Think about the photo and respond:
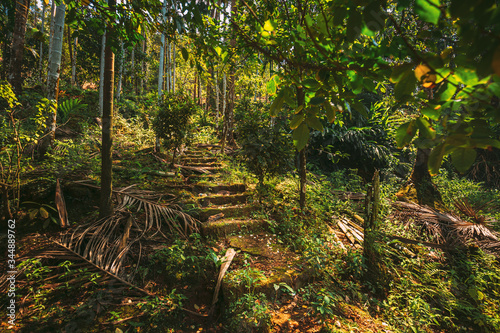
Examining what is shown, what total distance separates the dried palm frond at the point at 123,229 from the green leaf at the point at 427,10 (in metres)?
3.05

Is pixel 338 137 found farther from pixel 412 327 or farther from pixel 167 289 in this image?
pixel 167 289

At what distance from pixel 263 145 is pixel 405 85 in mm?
3259

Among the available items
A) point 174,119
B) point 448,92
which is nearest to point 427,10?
point 448,92

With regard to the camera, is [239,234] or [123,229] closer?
[123,229]

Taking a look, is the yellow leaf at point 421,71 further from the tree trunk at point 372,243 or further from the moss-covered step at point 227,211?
the moss-covered step at point 227,211

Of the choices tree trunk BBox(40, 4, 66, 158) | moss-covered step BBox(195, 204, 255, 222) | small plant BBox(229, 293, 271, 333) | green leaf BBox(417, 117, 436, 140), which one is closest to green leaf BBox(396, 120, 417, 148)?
green leaf BBox(417, 117, 436, 140)

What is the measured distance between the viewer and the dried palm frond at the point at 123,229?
2.43 m

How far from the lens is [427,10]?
574mm

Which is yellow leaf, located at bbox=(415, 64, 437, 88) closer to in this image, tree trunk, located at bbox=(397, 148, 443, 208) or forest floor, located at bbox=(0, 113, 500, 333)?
forest floor, located at bbox=(0, 113, 500, 333)

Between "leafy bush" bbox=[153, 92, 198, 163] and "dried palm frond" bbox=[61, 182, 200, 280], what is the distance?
2.43 metres

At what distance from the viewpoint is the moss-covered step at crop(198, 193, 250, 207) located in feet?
14.0

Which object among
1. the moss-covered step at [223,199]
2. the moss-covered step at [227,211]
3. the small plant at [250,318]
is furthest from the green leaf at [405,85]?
the moss-covered step at [223,199]

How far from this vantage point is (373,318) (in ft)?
8.09

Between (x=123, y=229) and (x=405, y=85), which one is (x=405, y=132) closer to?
(x=405, y=85)
